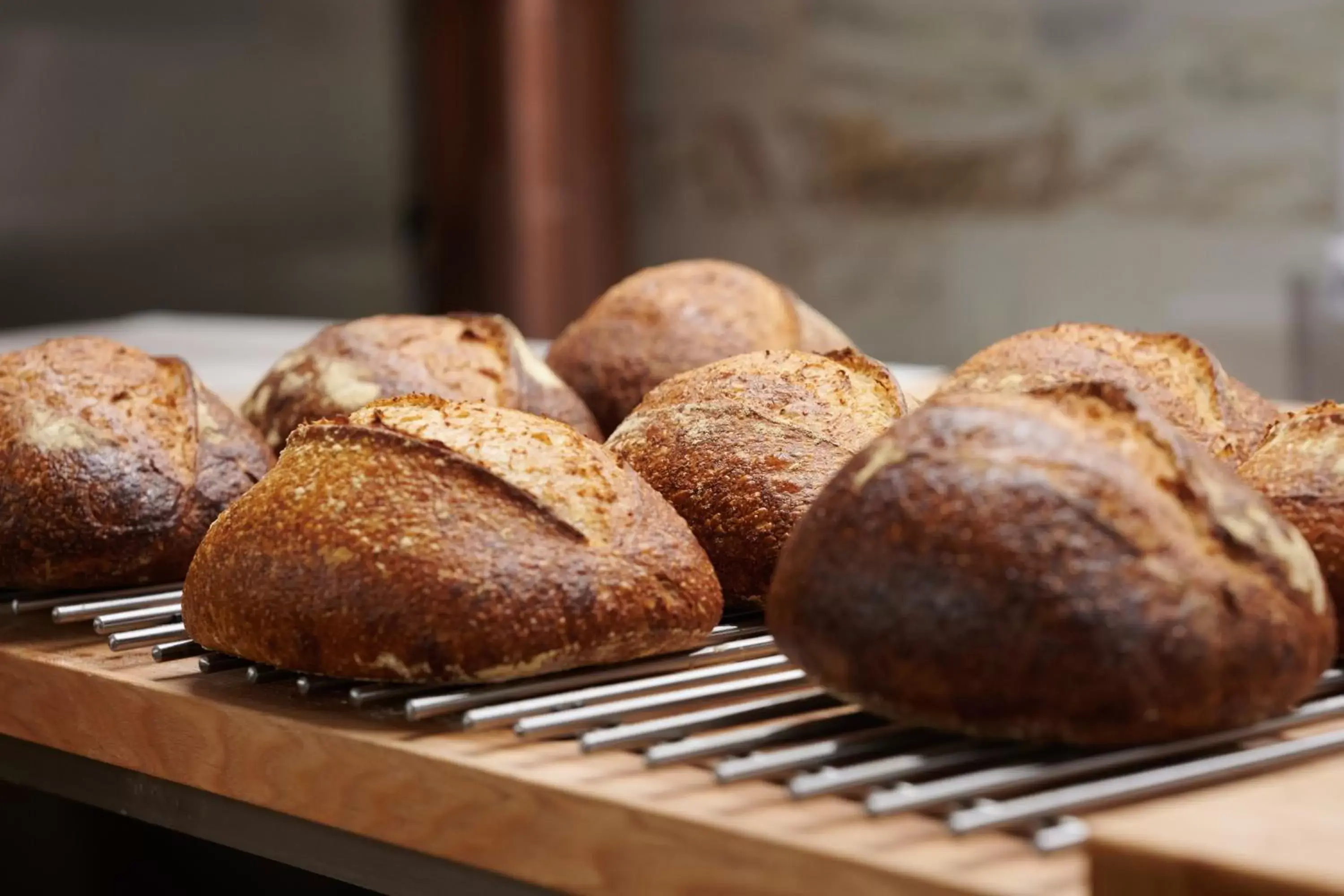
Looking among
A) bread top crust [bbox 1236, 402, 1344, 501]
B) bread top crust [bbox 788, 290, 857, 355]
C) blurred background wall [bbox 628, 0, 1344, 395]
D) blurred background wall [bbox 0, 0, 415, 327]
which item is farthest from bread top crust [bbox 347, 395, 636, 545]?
blurred background wall [bbox 628, 0, 1344, 395]

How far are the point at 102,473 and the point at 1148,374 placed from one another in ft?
3.10

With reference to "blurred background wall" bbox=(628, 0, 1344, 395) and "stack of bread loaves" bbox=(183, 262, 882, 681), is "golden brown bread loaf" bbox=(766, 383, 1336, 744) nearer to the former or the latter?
"stack of bread loaves" bbox=(183, 262, 882, 681)

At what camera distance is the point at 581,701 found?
1.19 metres

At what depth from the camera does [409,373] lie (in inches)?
72.2

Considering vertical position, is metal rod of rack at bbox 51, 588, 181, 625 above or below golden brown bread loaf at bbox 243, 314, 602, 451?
below

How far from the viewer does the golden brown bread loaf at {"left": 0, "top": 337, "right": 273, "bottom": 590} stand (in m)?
1.54

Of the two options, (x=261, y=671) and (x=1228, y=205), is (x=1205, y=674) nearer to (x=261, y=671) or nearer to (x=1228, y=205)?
(x=261, y=671)

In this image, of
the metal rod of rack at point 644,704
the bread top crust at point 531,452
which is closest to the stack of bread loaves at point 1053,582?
the metal rod of rack at point 644,704

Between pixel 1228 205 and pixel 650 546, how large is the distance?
3.70 metres

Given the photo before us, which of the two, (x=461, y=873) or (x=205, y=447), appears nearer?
(x=461, y=873)

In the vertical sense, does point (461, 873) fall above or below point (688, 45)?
below

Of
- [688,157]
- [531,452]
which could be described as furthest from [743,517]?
[688,157]

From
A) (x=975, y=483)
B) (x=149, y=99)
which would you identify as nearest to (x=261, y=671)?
(x=975, y=483)

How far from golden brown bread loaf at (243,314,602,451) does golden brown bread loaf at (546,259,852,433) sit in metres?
0.13
